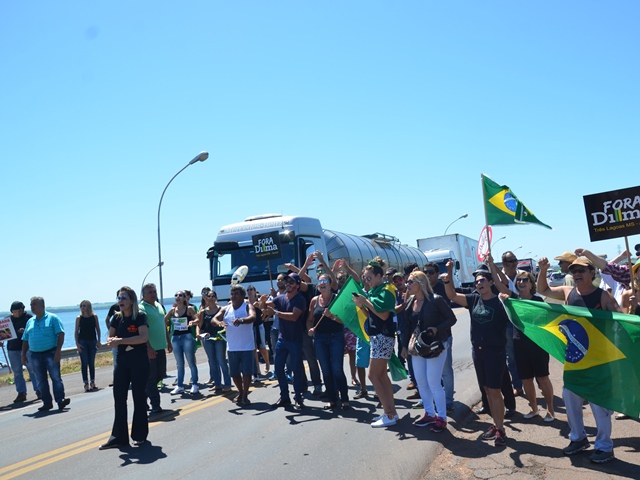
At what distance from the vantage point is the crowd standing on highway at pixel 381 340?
626cm

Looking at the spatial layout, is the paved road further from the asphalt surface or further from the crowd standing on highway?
the crowd standing on highway

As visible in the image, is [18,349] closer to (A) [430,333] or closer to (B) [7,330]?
(B) [7,330]

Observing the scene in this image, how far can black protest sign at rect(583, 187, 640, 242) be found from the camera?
7.18 metres

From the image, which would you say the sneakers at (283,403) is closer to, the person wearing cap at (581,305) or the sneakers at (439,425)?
the sneakers at (439,425)

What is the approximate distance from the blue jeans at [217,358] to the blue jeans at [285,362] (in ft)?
6.62

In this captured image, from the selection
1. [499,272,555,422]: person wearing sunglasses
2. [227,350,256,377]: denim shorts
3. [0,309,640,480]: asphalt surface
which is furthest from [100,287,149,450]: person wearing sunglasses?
[499,272,555,422]: person wearing sunglasses

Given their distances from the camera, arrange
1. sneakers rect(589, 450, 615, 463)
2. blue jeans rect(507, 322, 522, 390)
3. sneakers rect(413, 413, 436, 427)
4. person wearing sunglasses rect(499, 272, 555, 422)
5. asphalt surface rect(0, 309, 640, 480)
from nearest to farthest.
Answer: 1. sneakers rect(589, 450, 615, 463)
2. asphalt surface rect(0, 309, 640, 480)
3. person wearing sunglasses rect(499, 272, 555, 422)
4. sneakers rect(413, 413, 436, 427)
5. blue jeans rect(507, 322, 522, 390)

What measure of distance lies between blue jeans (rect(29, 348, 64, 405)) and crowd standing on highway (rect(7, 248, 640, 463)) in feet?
0.06

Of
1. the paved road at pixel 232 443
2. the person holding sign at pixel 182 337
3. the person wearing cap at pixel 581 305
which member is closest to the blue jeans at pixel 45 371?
the paved road at pixel 232 443

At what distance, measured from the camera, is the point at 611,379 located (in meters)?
5.45

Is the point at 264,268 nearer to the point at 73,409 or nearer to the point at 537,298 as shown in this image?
the point at 73,409

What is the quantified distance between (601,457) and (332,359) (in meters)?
4.11

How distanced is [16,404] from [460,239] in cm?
2992

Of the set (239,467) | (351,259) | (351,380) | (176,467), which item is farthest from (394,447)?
(351,259)
